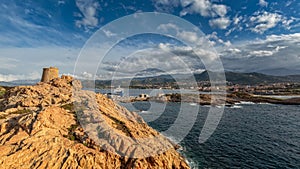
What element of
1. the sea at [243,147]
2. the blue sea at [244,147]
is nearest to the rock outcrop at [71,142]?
the sea at [243,147]

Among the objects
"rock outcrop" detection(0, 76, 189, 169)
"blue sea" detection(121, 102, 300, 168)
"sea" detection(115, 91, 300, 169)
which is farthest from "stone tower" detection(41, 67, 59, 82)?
"sea" detection(115, 91, 300, 169)

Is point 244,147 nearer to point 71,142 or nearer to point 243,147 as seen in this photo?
point 243,147

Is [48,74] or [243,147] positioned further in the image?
[48,74]

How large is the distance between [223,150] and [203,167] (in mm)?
8020

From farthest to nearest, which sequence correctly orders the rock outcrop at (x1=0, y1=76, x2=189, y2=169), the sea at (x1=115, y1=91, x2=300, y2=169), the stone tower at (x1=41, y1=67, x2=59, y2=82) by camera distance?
the stone tower at (x1=41, y1=67, x2=59, y2=82)
the sea at (x1=115, y1=91, x2=300, y2=169)
the rock outcrop at (x1=0, y1=76, x2=189, y2=169)

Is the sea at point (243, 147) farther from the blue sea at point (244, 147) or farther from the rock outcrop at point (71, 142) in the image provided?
the rock outcrop at point (71, 142)

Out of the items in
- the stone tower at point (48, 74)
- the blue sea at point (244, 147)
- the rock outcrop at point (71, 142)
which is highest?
the stone tower at point (48, 74)

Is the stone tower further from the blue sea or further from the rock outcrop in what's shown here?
the blue sea

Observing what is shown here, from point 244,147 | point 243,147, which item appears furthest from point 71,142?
point 244,147

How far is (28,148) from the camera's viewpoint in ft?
50.8

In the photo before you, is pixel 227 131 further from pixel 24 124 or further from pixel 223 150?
pixel 24 124

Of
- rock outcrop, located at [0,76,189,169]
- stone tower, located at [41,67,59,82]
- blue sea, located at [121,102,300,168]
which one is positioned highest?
stone tower, located at [41,67,59,82]

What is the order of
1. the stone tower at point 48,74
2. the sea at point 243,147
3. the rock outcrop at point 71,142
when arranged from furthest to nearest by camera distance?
the stone tower at point 48,74 < the sea at point 243,147 < the rock outcrop at point 71,142

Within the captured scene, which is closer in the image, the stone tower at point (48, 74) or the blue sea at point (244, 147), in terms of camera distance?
the blue sea at point (244, 147)
